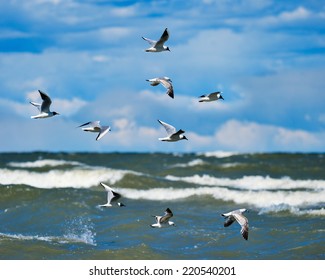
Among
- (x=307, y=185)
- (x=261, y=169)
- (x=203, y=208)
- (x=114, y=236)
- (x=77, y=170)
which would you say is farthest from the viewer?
(x=261, y=169)

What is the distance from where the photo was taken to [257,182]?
107 feet

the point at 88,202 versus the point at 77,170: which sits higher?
the point at 77,170

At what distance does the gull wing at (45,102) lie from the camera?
14.6 meters

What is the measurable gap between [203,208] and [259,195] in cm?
350

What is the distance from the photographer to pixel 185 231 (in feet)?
55.6

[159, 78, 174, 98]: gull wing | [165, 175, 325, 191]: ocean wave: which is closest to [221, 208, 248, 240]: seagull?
[159, 78, 174, 98]: gull wing

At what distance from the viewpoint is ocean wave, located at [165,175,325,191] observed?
30.1 metres

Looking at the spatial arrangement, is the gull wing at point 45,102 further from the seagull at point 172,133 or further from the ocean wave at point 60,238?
the ocean wave at point 60,238

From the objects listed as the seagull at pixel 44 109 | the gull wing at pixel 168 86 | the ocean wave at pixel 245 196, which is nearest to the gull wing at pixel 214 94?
the gull wing at pixel 168 86

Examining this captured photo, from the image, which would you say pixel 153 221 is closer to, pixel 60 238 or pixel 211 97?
pixel 60 238

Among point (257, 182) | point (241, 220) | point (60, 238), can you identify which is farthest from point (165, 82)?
point (257, 182)

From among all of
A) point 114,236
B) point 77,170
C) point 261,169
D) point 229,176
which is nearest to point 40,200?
point 114,236

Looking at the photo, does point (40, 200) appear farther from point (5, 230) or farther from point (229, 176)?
point (229, 176)

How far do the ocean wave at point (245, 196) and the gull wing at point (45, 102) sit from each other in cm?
874
